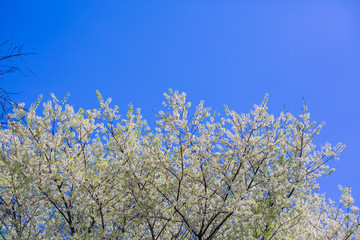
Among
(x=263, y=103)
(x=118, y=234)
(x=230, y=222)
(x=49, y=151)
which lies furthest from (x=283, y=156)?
(x=49, y=151)

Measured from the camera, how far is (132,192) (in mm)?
7117

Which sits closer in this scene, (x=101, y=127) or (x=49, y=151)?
(x=49, y=151)

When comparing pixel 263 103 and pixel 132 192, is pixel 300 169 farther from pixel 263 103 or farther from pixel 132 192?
pixel 132 192

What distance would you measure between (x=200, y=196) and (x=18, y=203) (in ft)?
20.0

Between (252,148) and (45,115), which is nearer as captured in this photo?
(252,148)

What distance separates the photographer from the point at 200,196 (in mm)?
6805

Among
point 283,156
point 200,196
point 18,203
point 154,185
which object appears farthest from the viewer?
point 18,203

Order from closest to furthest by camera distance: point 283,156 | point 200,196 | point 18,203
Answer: point 200,196, point 283,156, point 18,203

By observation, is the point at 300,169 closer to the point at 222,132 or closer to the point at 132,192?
the point at 222,132

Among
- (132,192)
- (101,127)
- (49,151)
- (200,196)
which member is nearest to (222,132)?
(200,196)

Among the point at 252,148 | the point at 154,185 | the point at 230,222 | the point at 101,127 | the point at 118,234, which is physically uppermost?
the point at 101,127

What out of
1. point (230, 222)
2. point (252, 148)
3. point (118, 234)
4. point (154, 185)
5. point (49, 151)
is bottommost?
point (118, 234)

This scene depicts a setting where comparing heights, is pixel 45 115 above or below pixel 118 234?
above

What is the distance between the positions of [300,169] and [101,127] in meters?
6.00
